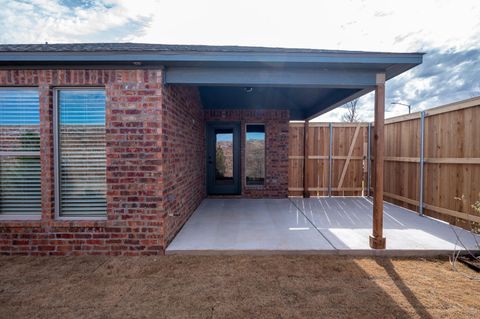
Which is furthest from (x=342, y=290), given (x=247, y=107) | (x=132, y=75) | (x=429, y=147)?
(x=247, y=107)

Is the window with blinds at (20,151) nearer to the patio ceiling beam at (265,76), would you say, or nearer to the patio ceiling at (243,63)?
the patio ceiling at (243,63)

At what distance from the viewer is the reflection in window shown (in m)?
7.23

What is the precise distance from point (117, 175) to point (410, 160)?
20.7 feet

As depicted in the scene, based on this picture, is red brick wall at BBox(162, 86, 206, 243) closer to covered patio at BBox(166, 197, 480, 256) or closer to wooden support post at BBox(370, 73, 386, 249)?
covered patio at BBox(166, 197, 480, 256)

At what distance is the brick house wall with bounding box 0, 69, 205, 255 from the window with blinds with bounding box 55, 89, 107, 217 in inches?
4.5

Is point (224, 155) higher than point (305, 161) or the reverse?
higher

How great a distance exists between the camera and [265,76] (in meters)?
3.57

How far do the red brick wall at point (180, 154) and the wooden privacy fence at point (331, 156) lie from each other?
2.99 m

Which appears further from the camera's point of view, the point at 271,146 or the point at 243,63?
the point at 271,146

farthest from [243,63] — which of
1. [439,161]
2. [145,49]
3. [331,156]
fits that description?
[331,156]

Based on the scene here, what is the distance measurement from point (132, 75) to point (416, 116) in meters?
6.02

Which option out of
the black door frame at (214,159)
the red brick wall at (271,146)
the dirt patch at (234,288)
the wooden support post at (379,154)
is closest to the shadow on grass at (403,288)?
the dirt patch at (234,288)

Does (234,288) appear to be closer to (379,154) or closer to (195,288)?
(195,288)

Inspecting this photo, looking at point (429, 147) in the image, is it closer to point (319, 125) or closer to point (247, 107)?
point (319, 125)
